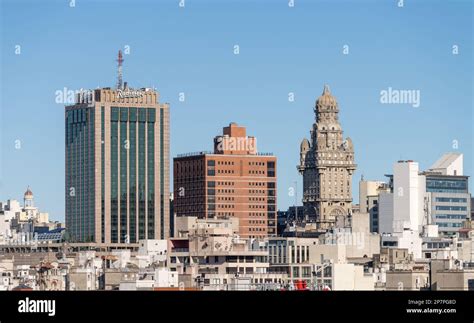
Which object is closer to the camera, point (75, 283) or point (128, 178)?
point (75, 283)

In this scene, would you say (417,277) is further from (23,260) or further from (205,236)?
(23,260)

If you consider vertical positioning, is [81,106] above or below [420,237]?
above

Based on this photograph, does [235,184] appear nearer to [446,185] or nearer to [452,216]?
[446,185]

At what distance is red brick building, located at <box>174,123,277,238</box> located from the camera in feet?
591

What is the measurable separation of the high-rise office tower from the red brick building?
14.4 feet

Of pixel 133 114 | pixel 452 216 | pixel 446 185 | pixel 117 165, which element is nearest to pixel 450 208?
pixel 452 216

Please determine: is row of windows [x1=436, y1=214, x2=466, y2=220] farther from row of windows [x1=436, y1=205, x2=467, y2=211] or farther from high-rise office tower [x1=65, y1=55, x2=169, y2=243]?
high-rise office tower [x1=65, y1=55, x2=169, y2=243]

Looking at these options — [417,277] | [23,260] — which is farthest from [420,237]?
[417,277]

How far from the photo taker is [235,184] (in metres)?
181

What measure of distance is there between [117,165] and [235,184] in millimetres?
14790

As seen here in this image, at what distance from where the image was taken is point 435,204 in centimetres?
18675

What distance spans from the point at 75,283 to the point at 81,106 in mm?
90796
